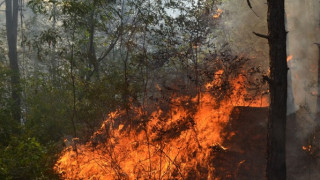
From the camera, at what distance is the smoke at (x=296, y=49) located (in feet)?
31.6

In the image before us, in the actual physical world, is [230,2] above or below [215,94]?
above

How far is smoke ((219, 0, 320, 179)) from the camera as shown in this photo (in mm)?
9633

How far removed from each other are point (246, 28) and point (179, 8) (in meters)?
8.09

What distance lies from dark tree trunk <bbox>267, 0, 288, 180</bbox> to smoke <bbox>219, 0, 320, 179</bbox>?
78 centimetres

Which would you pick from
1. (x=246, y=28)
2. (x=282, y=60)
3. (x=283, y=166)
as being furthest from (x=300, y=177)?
(x=246, y=28)

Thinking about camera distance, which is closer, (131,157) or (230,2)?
(131,157)

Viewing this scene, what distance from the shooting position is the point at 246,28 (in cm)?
2411

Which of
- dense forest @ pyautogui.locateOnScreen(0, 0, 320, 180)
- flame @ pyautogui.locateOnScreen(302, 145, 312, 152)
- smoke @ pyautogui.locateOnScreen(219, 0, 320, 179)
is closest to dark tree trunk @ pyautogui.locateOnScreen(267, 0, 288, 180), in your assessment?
dense forest @ pyautogui.locateOnScreen(0, 0, 320, 180)

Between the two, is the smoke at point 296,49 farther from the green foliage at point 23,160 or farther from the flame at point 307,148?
the green foliage at point 23,160

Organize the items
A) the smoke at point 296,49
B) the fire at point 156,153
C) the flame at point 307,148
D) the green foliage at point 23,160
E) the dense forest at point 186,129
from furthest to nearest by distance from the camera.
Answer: the smoke at point 296,49 → the flame at point 307,148 → the fire at point 156,153 → the green foliage at point 23,160 → the dense forest at point 186,129

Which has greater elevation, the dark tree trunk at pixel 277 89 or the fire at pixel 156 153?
the dark tree trunk at pixel 277 89

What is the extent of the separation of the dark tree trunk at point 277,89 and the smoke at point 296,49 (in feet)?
2.55

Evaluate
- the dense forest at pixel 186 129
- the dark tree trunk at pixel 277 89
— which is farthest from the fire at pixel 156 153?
the dark tree trunk at pixel 277 89

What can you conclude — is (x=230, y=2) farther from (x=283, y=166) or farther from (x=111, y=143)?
(x=283, y=166)
